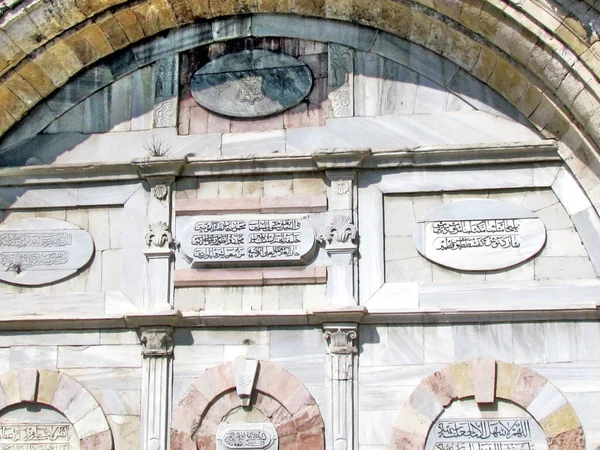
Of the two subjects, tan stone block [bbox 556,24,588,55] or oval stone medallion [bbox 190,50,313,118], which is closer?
tan stone block [bbox 556,24,588,55]

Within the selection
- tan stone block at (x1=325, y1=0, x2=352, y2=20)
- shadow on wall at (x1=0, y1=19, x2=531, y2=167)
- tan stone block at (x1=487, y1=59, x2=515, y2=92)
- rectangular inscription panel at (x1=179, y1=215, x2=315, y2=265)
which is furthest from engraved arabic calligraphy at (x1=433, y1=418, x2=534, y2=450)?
tan stone block at (x1=325, y1=0, x2=352, y2=20)

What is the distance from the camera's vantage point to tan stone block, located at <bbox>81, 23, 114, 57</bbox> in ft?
33.2

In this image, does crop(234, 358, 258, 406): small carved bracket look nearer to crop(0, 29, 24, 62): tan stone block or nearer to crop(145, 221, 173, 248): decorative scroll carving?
crop(145, 221, 173, 248): decorative scroll carving

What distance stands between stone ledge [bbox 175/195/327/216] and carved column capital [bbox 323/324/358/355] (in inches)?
40.7

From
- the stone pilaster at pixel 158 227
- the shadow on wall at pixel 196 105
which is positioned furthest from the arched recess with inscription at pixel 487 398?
the stone pilaster at pixel 158 227

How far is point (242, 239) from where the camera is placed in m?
9.46

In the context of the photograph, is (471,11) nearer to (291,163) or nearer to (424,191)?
(424,191)

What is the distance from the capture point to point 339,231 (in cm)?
934

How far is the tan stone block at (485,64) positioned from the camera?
9.55 m

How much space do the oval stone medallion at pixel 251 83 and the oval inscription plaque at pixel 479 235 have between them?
5.51 ft

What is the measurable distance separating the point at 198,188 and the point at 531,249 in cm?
284

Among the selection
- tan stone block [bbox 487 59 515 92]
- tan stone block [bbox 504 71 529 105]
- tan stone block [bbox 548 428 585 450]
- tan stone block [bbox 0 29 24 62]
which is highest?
tan stone block [bbox 0 29 24 62]

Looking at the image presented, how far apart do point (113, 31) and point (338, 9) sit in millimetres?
2014

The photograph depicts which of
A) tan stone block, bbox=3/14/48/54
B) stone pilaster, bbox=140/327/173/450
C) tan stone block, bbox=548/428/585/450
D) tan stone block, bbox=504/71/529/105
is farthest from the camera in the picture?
tan stone block, bbox=3/14/48/54
